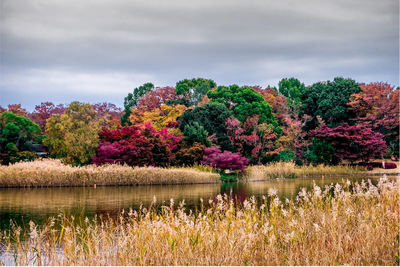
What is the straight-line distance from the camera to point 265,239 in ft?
22.4

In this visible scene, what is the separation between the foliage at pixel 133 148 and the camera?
2677 centimetres

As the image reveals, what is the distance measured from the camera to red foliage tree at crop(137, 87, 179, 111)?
45250mm

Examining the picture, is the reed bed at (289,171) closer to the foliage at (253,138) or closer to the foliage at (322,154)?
the foliage at (253,138)

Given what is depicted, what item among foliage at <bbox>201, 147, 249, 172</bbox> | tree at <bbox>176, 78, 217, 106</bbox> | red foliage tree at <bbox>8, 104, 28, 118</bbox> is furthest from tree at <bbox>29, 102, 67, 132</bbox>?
foliage at <bbox>201, 147, 249, 172</bbox>

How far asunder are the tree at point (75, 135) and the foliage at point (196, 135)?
624 centimetres

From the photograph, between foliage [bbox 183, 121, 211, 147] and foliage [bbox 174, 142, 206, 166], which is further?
foliage [bbox 183, 121, 211, 147]

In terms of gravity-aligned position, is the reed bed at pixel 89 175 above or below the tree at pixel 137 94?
below

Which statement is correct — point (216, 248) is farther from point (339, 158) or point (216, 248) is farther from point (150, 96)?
point (150, 96)

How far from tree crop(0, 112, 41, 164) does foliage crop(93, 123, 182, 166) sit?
337 inches

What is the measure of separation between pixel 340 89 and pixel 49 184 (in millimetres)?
26365

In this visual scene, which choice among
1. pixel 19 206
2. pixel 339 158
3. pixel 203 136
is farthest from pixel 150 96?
pixel 19 206

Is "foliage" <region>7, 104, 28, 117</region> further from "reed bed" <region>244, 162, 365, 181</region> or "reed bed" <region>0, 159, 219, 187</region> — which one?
"reed bed" <region>244, 162, 365, 181</region>

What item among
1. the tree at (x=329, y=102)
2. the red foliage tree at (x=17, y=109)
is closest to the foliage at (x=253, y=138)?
the tree at (x=329, y=102)

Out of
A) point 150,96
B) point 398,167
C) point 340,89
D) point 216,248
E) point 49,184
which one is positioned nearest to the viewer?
point 216,248
